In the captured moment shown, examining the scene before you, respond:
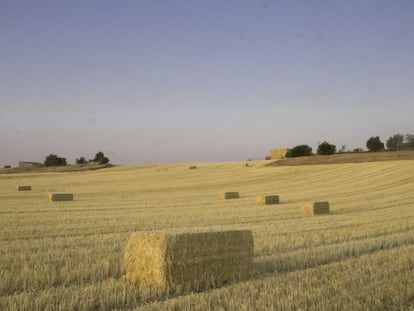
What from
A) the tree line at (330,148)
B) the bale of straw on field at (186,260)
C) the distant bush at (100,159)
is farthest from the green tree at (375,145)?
the bale of straw on field at (186,260)

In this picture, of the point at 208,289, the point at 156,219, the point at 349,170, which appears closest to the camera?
the point at 208,289

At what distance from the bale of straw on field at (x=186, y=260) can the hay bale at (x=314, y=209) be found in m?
10.1

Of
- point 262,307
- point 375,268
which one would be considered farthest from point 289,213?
point 262,307

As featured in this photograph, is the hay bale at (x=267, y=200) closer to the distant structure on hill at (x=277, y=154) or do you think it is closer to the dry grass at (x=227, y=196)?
the dry grass at (x=227, y=196)

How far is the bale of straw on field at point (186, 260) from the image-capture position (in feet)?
22.9

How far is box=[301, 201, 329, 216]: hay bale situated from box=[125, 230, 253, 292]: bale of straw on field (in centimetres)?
1006

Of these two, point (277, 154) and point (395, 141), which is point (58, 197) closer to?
point (277, 154)

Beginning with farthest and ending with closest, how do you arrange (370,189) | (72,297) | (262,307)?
(370,189)
(72,297)
(262,307)

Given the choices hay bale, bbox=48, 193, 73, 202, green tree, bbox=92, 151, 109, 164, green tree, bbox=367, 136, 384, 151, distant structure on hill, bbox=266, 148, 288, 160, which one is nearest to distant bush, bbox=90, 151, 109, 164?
green tree, bbox=92, 151, 109, 164

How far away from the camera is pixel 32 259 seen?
28.5 feet

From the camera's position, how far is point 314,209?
17484mm

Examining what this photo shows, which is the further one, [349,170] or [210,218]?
[349,170]

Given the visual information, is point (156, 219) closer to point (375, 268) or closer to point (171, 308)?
point (375, 268)

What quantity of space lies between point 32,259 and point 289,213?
1106cm
